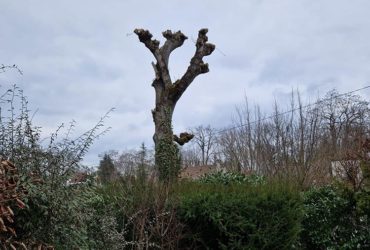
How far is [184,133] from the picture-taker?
1402 cm

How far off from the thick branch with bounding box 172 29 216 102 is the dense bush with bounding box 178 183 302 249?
281 inches

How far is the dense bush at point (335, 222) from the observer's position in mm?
9305

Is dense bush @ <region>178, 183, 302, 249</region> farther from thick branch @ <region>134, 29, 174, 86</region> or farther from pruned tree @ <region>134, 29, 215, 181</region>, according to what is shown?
thick branch @ <region>134, 29, 174, 86</region>

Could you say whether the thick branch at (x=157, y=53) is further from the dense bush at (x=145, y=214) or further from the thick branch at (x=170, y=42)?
the dense bush at (x=145, y=214)

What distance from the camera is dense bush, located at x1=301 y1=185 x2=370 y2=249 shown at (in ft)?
30.5

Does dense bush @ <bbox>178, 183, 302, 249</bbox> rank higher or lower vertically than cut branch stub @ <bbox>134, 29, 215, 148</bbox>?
lower

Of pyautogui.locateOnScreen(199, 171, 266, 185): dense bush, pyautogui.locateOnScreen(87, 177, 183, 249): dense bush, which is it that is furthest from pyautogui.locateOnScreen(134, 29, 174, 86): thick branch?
pyautogui.locateOnScreen(87, 177, 183, 249): dense bush

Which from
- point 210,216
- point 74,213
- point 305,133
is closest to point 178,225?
point 210,216

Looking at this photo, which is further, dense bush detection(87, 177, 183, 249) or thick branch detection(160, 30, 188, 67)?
thick branch detection(160, 30, 188, 67)

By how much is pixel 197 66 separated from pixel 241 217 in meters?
8.15

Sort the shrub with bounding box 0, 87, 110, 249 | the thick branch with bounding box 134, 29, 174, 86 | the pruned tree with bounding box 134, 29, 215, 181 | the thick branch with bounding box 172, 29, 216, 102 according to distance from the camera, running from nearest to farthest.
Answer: the shrub with bounding box 0, 87, 110, 249 → the pruned tree with bounding box 134, 29, 215, 181 → the thick branch with bounding box 172, 29, 216, 102 → the thick branch with bounding box 134, 29, 174, 86

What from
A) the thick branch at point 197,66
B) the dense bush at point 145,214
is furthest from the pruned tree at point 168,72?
the dense bush at point 145,214

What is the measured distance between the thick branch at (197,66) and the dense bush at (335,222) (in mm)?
5753

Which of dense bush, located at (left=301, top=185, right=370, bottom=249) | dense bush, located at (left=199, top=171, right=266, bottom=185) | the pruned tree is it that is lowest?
dense bush, located at (left=301, top=185, right=370, bottom=249)
